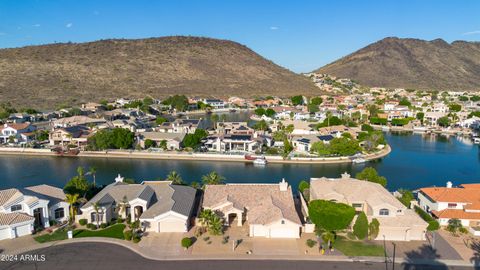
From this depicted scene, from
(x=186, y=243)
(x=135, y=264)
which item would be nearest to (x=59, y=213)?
(x=135, y=264)

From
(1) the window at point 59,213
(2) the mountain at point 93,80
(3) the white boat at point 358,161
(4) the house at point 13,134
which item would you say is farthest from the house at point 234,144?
(2) the mountain at point 93,80

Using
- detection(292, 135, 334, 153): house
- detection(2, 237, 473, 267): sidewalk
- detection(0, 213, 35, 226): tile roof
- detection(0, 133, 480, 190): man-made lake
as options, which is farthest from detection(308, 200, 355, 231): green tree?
detection(292, 135, 334, 153): house

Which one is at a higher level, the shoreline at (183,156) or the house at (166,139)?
the house at (166,139)

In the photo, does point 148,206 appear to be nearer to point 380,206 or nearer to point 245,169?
point 380,206

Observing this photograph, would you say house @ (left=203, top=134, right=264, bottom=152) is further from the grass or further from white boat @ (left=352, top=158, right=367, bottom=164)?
the grass

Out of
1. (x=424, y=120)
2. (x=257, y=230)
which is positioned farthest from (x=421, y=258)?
(x=424, y=120)

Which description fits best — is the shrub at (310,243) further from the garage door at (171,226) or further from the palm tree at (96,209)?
the palm tree at (96,209)

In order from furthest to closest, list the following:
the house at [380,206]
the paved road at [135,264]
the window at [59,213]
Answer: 1. the window at [59,213]
2. the house at [380,206]
3. the paved road at [135,264]
